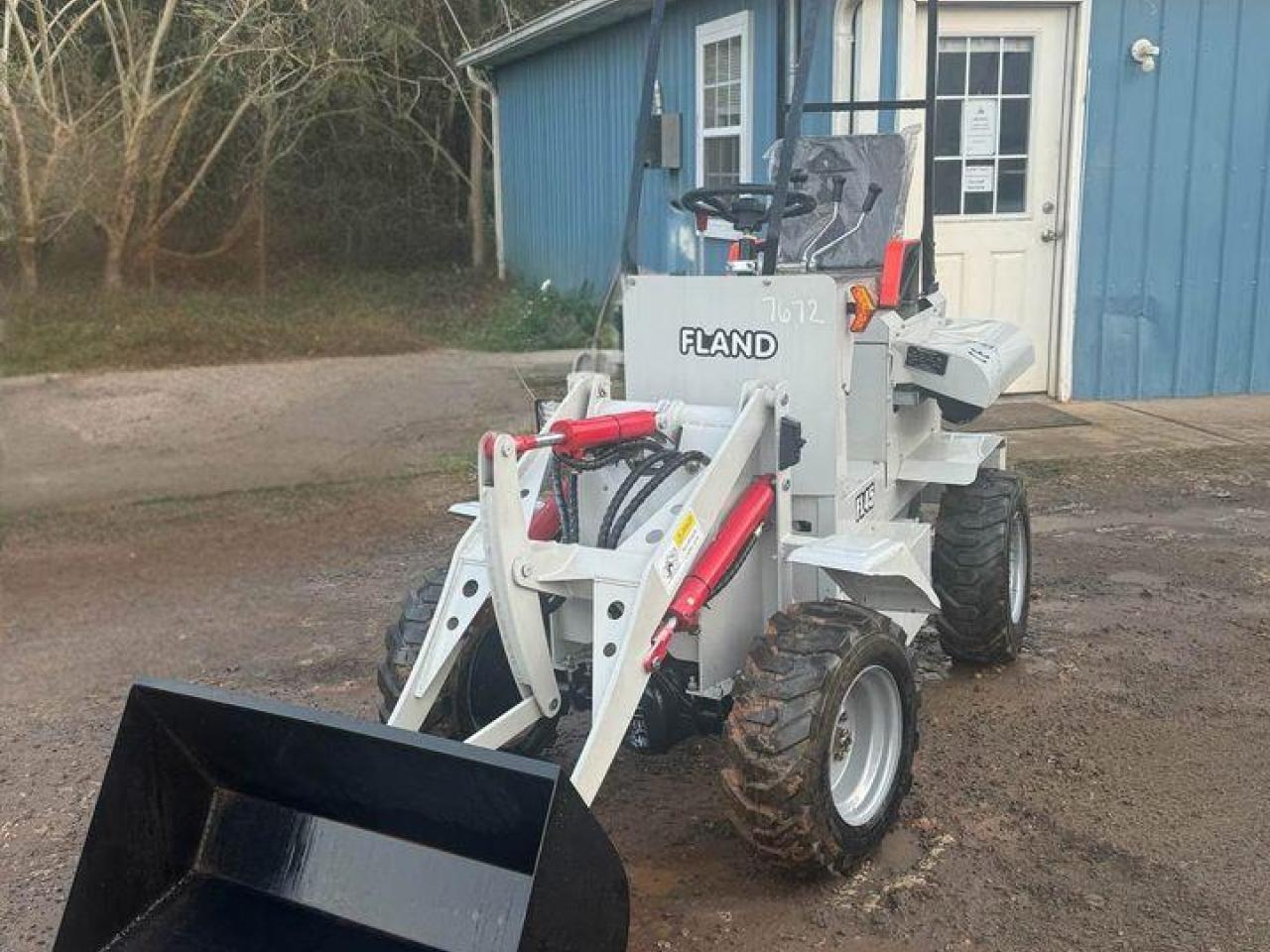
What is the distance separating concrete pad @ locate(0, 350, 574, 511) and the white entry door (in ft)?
9.95

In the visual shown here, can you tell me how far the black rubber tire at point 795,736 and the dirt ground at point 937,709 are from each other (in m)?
0.21

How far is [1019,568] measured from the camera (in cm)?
507

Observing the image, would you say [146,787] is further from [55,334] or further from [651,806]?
[55,334]

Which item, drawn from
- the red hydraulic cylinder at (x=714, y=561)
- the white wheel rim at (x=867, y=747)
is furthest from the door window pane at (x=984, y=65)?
the white wheel rim at (x=867, y=747)

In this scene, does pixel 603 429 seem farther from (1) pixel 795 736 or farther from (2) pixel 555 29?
(2) pixel 555 29

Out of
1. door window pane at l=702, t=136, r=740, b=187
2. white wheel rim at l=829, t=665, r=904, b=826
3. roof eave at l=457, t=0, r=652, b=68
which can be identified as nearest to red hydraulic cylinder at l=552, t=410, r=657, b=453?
white wheel rim at l=829, t=665, r=904, b=826

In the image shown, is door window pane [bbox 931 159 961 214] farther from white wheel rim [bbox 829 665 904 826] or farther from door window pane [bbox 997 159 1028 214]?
white wheel rim [bbox 829 665 904 826]

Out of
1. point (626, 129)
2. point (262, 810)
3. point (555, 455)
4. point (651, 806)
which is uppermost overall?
point (626, 129)

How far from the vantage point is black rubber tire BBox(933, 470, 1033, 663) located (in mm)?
4645

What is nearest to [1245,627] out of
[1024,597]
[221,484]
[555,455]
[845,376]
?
[1024,597]

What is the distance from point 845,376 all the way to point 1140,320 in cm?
610

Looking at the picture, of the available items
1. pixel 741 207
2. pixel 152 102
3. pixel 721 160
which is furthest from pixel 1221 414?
pixel 152 102

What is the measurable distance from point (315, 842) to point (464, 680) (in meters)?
0.68

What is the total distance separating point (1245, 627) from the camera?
5.27 meters
